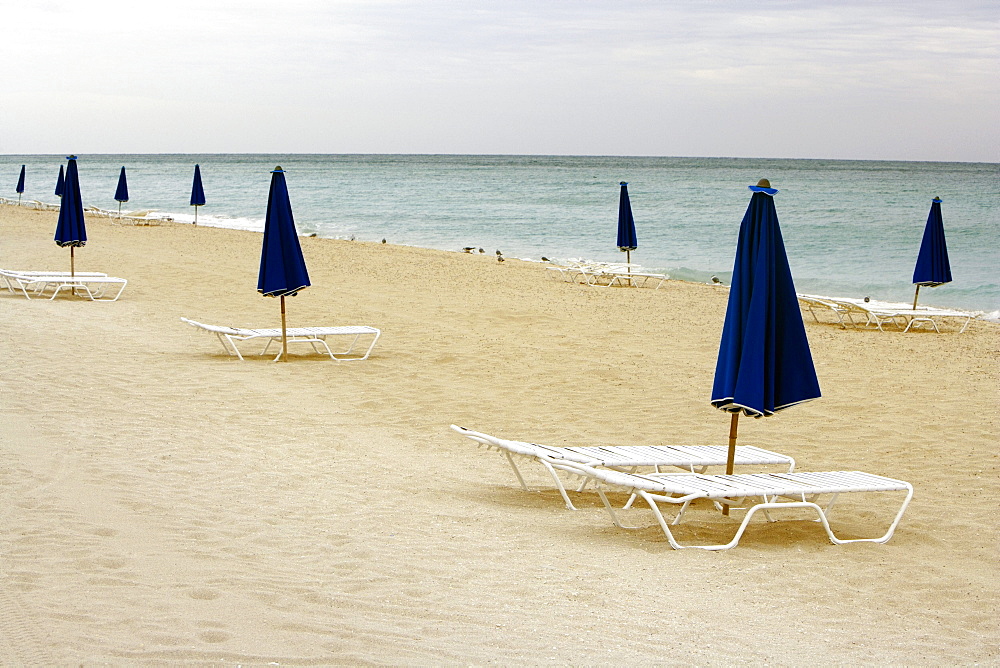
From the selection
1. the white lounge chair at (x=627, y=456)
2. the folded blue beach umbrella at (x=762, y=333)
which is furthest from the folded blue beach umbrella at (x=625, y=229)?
the folded blue beach umbrella at (x=762, y=333)

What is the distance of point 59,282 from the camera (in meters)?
11.3

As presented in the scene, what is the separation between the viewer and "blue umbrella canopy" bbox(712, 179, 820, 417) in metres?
4.48

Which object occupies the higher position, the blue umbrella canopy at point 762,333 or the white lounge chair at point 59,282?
the blue umbrella canopy at point 762,333

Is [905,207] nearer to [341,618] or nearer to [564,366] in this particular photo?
[564,366]

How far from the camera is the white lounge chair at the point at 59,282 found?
446 inches

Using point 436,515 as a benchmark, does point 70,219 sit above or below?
above

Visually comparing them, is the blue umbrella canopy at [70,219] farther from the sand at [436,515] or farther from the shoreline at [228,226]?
the shoreline at [228,226]

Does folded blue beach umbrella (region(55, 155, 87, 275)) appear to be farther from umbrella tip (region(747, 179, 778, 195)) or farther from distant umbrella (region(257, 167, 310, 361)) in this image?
umbrella tip (region(747, 179, 778, 195))

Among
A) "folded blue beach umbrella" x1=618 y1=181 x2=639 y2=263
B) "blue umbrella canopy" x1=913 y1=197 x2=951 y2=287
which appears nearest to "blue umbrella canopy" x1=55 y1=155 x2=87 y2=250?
"folded blue beach umbrella" x1=618 y1=181 x2=639 y2=263

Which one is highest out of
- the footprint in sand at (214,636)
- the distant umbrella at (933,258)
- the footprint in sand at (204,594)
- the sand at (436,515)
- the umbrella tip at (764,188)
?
the umbrella tip at (764,188)

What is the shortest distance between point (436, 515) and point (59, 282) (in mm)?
8440

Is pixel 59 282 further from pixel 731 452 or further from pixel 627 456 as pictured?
pixel 731 452

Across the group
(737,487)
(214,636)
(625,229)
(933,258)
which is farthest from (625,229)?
(214,636)

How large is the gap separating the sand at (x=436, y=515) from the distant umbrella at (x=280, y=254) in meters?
0.70
